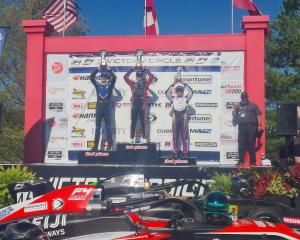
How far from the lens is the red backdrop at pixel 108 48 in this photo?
536 inches

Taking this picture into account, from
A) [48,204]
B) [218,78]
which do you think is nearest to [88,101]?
[218,78]

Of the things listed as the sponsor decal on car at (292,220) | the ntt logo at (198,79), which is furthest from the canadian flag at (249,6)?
the sponsor decal on car at (292,220)

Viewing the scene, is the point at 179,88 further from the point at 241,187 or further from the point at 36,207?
the point at 36,207

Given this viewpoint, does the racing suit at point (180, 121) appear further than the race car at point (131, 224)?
Yes

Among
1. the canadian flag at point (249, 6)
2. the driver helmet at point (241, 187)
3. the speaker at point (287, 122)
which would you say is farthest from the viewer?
the canadian flag at point (249, 6)

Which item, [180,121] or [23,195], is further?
[180,121]

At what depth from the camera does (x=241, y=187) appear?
842cm

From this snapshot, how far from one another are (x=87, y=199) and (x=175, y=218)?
1.34 meters

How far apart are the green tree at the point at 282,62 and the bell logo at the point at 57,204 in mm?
23977

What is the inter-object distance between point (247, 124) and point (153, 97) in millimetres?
2926

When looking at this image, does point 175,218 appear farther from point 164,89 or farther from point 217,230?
point 164,89

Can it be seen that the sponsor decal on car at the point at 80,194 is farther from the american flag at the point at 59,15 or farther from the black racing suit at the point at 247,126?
the american flag at the point at 59,15

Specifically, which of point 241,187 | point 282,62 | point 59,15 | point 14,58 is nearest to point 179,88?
point 59,15

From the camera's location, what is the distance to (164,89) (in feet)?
45.9
